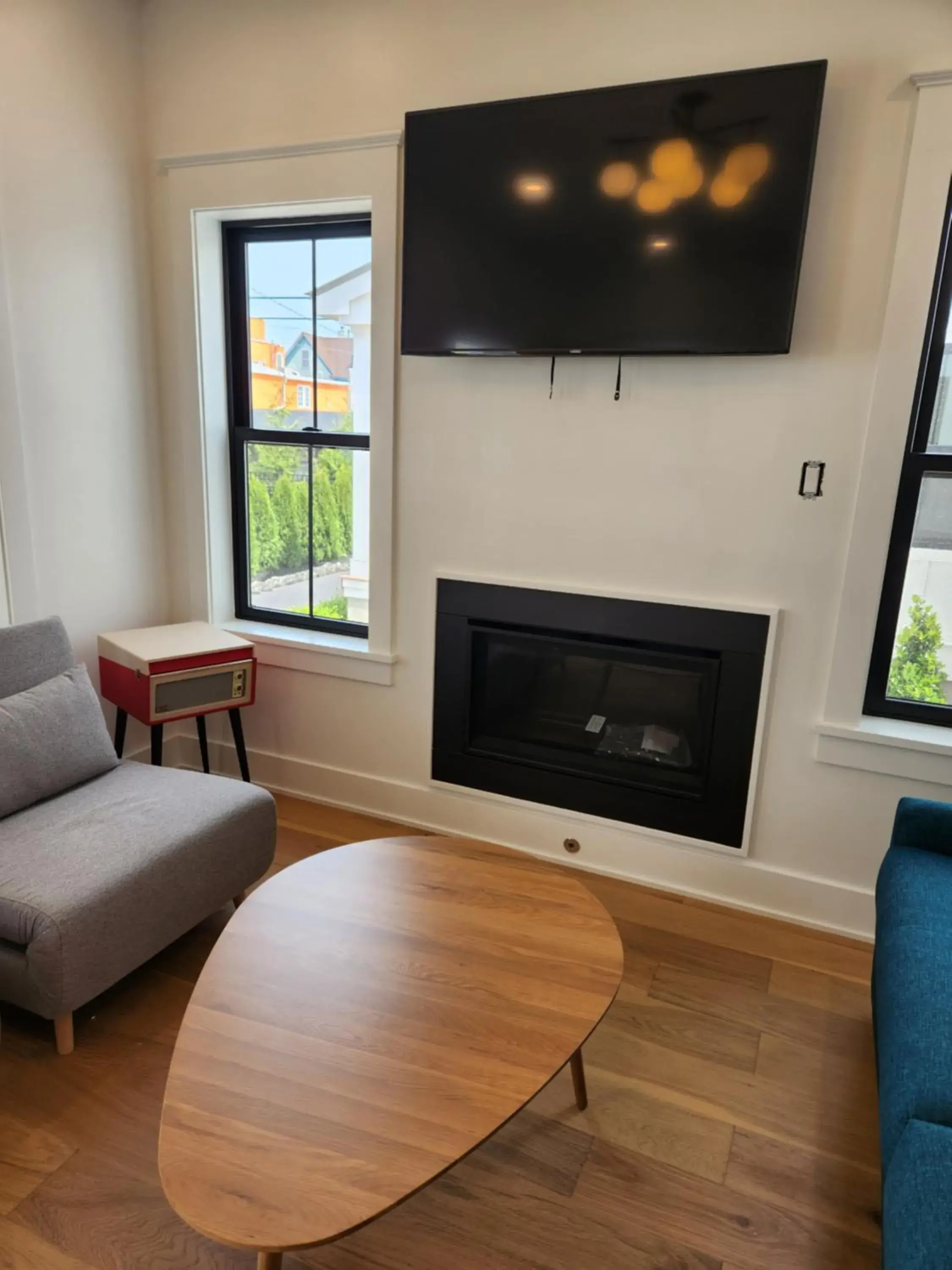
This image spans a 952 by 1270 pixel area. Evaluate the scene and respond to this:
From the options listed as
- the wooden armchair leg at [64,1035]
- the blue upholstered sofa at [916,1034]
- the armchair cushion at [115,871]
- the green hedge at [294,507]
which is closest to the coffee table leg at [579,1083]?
the blue upholstered sofa at [916,1034]

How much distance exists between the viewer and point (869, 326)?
2041 millimetres

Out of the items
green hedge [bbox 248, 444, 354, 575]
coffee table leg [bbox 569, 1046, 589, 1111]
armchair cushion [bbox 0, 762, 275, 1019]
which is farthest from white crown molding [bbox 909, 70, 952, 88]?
armchair cushion [bbox 0, 762, 275, 1019]

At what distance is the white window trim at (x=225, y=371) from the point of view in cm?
252

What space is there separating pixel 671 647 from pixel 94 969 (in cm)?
175

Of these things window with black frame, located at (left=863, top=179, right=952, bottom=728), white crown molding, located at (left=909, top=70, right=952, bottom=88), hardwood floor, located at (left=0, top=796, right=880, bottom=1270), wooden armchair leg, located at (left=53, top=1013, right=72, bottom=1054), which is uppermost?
white crown molding, located at (left=909, top=70, right=952, bottom=88)

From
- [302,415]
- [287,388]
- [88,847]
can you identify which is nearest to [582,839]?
[88,847]

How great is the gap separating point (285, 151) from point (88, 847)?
221 cm

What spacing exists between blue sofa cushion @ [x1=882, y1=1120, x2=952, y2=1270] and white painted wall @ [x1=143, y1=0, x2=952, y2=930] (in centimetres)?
124

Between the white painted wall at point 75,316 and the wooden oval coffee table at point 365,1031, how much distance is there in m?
1.55

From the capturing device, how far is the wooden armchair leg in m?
1.79

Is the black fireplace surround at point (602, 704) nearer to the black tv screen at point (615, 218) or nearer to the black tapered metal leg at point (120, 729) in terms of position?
the black tv screen at point (615, 218)

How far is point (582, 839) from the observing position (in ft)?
8.66

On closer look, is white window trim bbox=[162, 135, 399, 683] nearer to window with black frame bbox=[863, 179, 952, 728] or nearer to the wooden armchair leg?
the wooden armchair leg

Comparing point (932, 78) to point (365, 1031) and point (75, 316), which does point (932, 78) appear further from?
point (75, 316)
